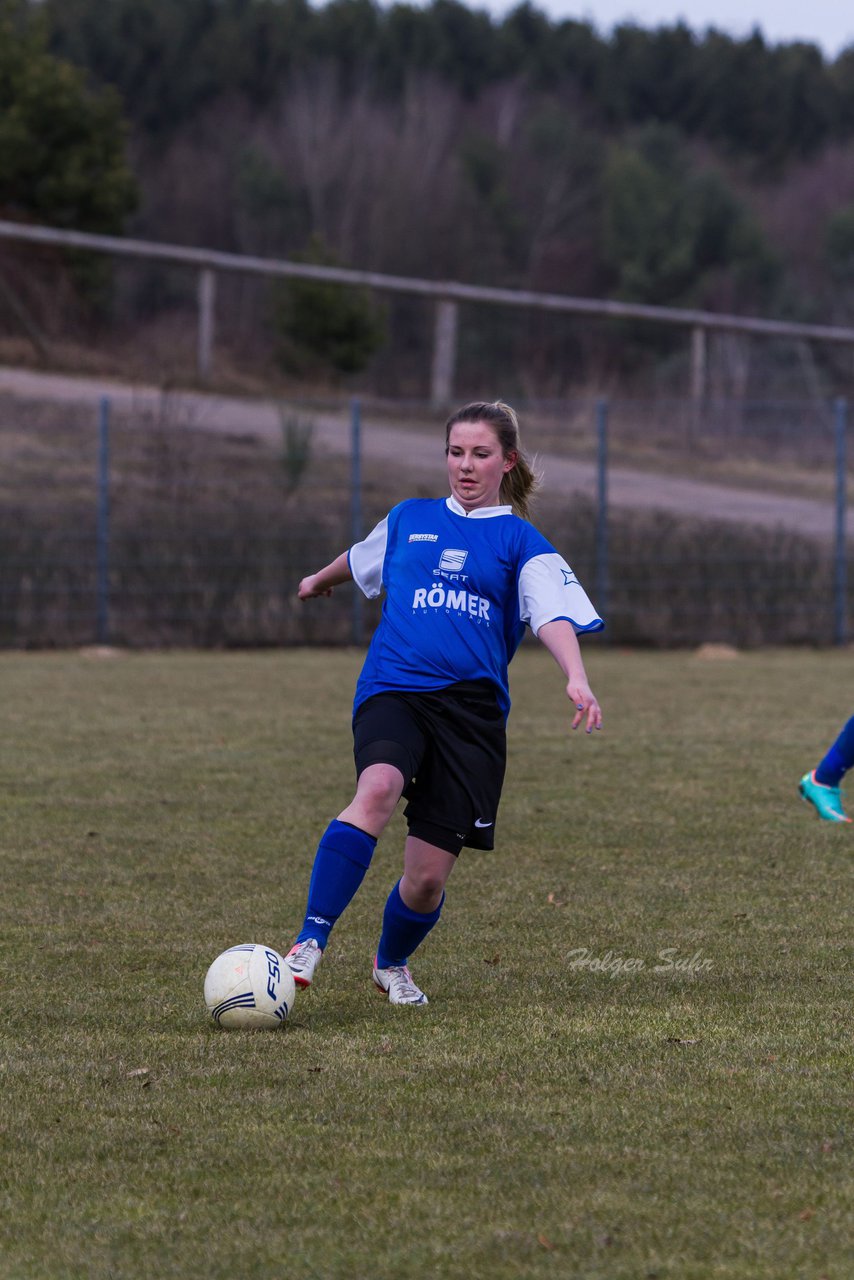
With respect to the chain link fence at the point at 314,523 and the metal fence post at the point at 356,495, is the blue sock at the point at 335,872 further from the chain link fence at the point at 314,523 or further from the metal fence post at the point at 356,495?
the metal fence post at the point at 356,495

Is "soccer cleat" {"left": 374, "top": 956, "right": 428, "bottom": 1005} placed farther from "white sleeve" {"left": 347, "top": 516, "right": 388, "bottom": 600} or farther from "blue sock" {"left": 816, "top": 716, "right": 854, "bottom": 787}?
"blue sock" {"left": 816, "top": 716, "right": 854, "bottom": 787}

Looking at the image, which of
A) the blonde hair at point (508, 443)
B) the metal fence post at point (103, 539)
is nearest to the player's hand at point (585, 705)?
the blonde hair at point (508, 443)

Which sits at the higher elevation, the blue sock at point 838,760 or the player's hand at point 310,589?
the player's hand at point 310,589

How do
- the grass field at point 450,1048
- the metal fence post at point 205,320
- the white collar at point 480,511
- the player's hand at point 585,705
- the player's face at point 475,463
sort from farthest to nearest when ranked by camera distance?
the metal fence post at point 205,320 < the white collar at point 480,511 < the player's face at point 475,463 < the player's hand at point 585,705 < the grass field at point 450,1048

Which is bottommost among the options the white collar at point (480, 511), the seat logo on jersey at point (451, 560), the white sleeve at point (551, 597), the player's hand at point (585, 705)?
the player's hand at point (585, 705)

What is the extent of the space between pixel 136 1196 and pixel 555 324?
45.4 metres

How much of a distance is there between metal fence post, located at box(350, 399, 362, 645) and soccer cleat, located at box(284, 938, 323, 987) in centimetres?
1199

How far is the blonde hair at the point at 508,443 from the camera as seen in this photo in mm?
4492

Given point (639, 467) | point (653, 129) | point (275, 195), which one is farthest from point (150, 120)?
point (639, 467)

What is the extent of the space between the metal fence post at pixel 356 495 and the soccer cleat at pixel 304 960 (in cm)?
1199

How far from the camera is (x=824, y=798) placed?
7230mm

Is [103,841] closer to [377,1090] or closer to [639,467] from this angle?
[377,1090]

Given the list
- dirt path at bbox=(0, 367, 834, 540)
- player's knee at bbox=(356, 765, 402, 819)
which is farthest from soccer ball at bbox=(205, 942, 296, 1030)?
dirt path at bbox=(0, 367, 834, 540)

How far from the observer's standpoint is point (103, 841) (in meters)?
6.71
